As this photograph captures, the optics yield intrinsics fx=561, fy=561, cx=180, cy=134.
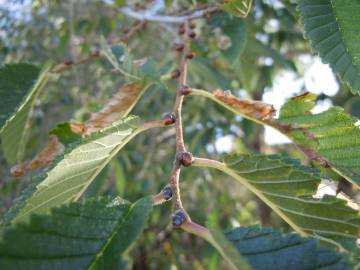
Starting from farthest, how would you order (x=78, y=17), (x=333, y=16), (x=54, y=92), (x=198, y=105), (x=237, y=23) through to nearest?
1. (x=54, y=92)
2. (x=78, y=17)
3. (x=198, y=105)
4. (x=237, y=23)
5. (x=333, y=16)

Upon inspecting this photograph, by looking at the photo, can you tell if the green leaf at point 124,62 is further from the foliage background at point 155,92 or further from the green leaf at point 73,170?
the foliage background at point 155,92

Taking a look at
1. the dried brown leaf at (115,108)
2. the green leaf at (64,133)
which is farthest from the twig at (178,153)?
the green leaf at (64,133)

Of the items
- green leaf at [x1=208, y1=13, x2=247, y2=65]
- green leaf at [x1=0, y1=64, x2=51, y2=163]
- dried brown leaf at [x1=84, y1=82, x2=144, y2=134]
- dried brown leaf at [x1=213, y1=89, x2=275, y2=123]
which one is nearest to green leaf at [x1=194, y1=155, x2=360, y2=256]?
dried brown leaf at [x1=213, y1=89, x2=275, y2=123]

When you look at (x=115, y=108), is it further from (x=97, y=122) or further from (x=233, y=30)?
(x=233, y=30)

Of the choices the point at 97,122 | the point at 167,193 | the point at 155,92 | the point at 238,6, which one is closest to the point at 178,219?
the point at 167,193

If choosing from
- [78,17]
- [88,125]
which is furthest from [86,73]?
[88,125]

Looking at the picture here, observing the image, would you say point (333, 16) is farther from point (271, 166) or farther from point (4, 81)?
point (4, 81)
